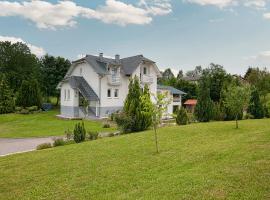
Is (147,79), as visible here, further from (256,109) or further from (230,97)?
(230,97)

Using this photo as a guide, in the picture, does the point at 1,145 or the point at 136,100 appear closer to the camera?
the point at 1,145

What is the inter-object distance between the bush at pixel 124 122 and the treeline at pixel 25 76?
81.1ft

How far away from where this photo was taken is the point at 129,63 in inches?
1672

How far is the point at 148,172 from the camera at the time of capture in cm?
951

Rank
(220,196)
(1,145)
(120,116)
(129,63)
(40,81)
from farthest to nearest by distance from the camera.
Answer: (40,81) < (129,63) < (120,116) < (1,145) < (220,196)

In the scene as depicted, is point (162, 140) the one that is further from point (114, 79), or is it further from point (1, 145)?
point (114, 79)

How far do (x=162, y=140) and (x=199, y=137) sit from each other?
6.48 feet

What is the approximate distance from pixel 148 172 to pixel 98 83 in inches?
1179

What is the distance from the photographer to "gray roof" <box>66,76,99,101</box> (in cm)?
3792

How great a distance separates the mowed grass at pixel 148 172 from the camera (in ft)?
24.6

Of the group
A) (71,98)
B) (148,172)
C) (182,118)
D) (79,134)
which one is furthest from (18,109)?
(148,172)

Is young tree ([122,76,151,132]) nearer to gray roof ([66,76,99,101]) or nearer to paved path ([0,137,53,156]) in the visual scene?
paved path ([0,137,53,156])

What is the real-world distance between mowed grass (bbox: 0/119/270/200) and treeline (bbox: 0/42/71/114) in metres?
31.0

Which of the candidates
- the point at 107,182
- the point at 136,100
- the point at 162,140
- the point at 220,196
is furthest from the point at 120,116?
the point at 220,196
